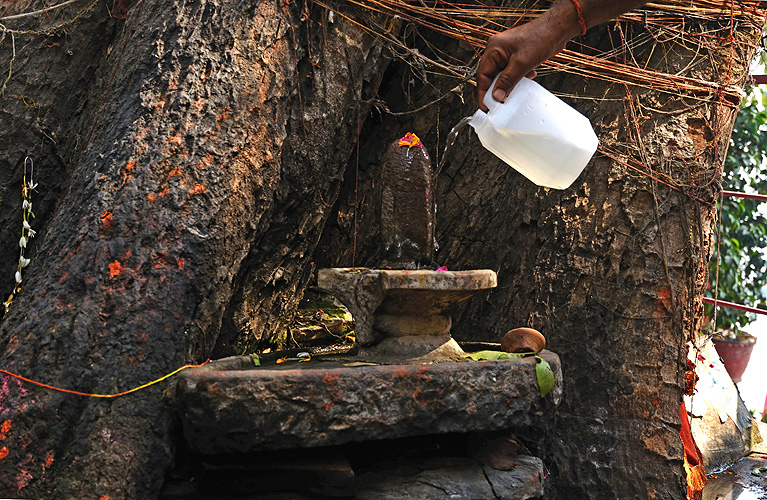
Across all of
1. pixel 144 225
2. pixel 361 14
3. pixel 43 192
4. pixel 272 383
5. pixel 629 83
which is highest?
pixel 361 14

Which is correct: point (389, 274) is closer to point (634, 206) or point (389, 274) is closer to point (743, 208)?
point (634, 206)

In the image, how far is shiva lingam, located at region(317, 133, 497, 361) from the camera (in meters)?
2.06

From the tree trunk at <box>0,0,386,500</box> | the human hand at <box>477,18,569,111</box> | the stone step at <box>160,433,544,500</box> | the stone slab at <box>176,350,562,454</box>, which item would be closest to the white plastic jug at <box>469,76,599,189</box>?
the human hand at <box>477,18,569,111</box>

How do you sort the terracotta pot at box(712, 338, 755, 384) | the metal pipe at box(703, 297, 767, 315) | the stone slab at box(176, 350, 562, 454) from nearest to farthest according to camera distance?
the stone slab at box(176, 350, 562, 454) < the metal pipe at box(703, 297, 767, 315) < the terracotta pot at box(712, 338, 755, 384)

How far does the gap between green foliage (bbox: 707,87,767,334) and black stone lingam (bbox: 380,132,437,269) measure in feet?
12.7

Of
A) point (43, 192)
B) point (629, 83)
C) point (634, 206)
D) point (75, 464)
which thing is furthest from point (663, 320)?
point (43, 192)

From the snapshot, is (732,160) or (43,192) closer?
(43,192)

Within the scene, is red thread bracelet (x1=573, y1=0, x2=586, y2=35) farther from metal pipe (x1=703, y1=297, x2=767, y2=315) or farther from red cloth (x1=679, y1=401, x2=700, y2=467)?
metal pipe (x1=703, y1=297, x2=767, y2=315)

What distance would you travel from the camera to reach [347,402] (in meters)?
1.76

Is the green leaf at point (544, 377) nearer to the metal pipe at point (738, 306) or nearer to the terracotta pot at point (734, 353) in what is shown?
the metal pipe at point (738, 306)

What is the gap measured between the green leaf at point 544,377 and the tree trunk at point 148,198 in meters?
1.13

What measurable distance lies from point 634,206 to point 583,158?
0.95m

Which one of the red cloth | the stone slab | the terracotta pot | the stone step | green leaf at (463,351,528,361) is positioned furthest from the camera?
the terracotta pot

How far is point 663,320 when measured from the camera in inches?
110
